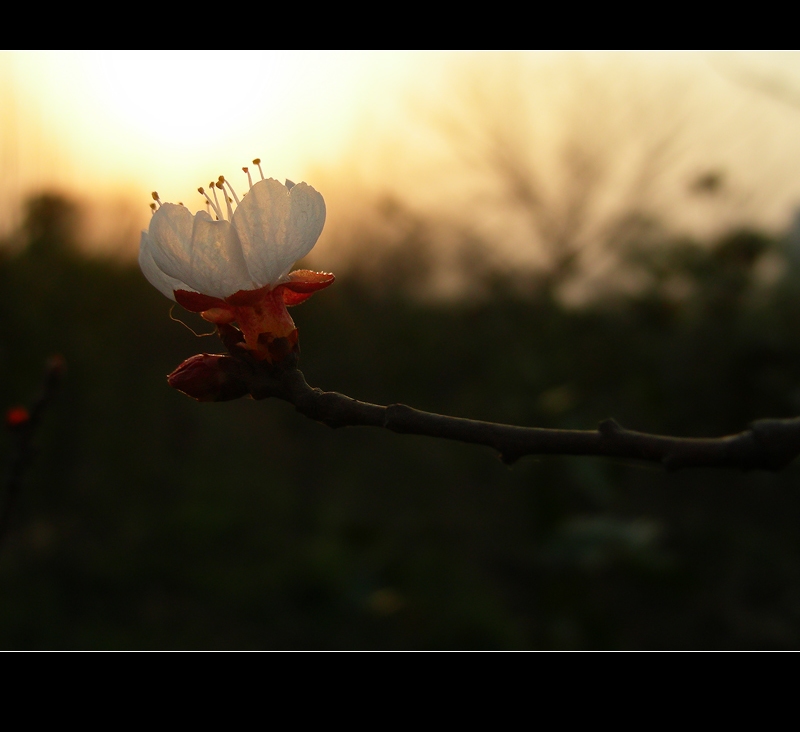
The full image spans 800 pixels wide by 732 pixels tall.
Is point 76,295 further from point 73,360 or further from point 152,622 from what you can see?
point 152,622

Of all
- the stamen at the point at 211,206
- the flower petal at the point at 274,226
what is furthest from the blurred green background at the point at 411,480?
the flower petal at the point at 274,226

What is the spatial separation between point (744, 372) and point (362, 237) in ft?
5.47

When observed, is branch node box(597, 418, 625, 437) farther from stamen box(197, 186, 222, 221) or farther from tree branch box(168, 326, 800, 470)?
stamen box(197, 186, 222, 221)

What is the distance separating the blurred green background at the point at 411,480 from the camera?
249 cm

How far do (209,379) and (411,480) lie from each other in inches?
108

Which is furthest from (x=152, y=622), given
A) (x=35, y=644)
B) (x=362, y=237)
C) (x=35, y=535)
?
(x=362, y=237)

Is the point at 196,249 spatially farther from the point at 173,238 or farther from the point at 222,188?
the point at 222,188

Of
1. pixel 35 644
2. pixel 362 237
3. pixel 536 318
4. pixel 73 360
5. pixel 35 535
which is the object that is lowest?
pixel 35 644

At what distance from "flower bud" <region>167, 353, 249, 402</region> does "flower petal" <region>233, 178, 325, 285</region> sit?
0.07 m

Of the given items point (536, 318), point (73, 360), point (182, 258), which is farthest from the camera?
point (536, 318)

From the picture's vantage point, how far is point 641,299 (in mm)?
3086

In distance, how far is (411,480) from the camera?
317 centimetres

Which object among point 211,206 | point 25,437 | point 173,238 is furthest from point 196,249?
point 25,437

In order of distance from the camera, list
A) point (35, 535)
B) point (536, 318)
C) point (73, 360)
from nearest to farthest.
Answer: point (35, 535) → point (73, 360) → point (536, 318)
